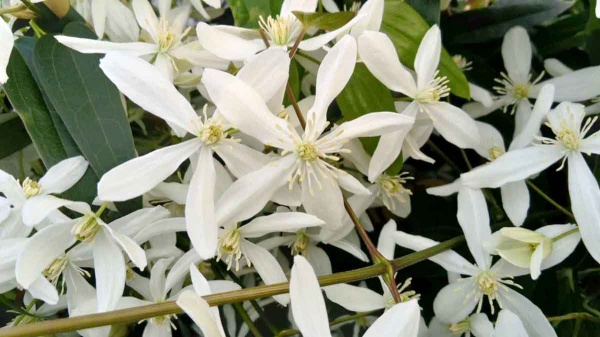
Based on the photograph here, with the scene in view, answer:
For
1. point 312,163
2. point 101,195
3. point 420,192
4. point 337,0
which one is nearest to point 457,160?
point 420,192

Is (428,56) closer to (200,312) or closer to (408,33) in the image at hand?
(408,33)

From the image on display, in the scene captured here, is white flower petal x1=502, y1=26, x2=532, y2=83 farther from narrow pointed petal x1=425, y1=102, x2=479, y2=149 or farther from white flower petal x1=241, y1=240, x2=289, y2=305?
white flower petal x1=241, y1=240, x2=289, y2=305

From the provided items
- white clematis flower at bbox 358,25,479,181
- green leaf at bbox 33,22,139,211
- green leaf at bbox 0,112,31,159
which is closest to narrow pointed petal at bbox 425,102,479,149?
white clematis flower at bbox 358,25,479,181

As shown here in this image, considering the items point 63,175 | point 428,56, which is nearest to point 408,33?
point 428,56

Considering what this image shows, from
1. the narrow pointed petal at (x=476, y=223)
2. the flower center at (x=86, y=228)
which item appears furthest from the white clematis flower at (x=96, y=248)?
the narrow pointed petal at (x=476, y=223)

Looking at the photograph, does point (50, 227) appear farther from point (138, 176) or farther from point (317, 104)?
point (317, 104)
